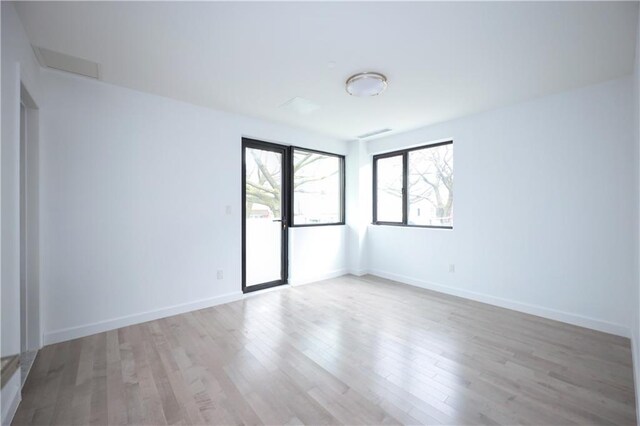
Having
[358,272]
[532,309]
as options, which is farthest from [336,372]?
[358,272]

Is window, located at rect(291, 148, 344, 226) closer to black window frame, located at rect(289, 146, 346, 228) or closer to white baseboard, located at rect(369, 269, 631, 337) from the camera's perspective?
black window frame, located at rect(289, 146, 346, 228)

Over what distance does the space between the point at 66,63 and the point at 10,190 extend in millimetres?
1441

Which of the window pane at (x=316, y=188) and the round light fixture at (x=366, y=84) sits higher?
the round light fixture at (x=366, y=84)

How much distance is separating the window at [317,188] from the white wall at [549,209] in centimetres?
181

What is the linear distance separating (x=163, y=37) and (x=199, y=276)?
8.56 ft

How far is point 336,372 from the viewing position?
2.21 metres

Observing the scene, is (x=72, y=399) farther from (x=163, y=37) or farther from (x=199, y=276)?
(x=163, y=37)

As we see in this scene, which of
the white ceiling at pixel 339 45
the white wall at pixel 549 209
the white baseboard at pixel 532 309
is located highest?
the white ceiling at pixel 339 45

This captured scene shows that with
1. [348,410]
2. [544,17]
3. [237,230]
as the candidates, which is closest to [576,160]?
[544,17]

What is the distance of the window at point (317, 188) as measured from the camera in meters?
4.80

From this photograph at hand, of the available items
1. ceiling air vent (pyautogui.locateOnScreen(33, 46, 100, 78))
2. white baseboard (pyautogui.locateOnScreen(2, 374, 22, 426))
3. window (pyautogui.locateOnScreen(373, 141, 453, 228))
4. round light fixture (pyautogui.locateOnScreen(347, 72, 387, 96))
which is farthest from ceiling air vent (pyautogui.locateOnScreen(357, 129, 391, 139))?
white baseboard (pyautogui.locateOnScreen(2, 374, 22, 426))

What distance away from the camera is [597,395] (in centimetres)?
194

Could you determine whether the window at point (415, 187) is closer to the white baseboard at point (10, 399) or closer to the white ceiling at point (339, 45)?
the white ceiling at point (339, 45)

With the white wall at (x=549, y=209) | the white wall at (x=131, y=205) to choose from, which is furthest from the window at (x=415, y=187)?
the white wall at (x=131, y=205)
